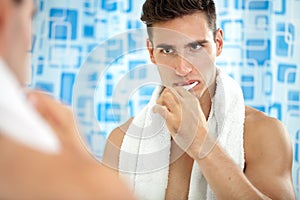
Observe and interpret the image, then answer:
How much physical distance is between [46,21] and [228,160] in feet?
3.26

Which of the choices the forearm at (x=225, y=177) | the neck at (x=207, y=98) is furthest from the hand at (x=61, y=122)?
the neck at (x=207, y=98)

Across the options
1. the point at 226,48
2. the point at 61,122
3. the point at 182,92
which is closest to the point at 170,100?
the point at 182,92

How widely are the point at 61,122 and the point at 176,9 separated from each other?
1.06m

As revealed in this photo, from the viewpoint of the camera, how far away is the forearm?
1099 millimetres

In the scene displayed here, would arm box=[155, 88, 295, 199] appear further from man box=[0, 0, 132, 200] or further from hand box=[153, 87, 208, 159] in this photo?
man box=[0, 0, 132, 200]

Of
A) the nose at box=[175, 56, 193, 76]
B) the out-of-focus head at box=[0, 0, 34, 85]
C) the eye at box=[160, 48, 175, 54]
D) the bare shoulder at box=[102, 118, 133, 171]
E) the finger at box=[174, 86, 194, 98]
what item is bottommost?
the bare shoulder at box=[102, 118, 133, 171]

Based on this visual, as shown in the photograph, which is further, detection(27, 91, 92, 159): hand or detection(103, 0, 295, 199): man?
detection(103, 0, 295, 199): man

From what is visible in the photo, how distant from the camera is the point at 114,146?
1.41 metres

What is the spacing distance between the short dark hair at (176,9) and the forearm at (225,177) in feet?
1.30

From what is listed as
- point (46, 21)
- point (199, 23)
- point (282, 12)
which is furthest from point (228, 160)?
point (46, 21)

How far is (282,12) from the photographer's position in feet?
5.78

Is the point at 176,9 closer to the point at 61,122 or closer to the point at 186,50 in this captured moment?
the point at 186,50

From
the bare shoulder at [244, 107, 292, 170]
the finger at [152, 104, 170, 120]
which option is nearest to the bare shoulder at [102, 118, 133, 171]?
the finger at [152, 104, 170, 120]

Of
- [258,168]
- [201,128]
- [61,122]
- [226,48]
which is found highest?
[61,122]
